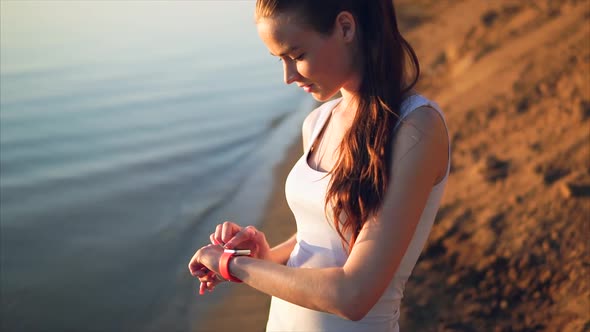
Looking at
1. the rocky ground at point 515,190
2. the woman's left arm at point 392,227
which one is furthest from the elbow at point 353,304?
the rocky ground at point 515,190

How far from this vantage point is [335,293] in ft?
5.08

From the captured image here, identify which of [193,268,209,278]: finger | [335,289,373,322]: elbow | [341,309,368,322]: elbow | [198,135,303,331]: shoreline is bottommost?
[198,135,303,331]: shoreline

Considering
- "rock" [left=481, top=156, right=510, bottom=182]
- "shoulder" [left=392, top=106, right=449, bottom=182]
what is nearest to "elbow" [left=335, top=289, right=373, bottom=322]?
"shoulder" [left=392, top=106, right=449, bottom=182]

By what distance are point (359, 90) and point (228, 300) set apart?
9.59ft

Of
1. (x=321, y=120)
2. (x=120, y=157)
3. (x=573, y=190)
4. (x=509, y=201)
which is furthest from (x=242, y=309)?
(x=120, y=157)

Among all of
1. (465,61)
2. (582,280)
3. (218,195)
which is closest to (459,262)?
(582,280)

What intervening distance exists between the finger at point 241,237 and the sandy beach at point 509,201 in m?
1.86

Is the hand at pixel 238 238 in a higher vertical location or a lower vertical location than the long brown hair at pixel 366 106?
lower

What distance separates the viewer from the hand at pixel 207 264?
179 centimetres

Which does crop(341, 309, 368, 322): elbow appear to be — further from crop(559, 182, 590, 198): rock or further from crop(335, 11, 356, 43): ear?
crop(559, 182, 590, 198): rock

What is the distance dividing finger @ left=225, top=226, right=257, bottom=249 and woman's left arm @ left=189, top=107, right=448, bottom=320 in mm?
370

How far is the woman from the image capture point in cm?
153

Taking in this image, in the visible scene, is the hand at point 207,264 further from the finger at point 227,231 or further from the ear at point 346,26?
the ear at point 346,26

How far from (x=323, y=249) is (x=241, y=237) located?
0.28m
